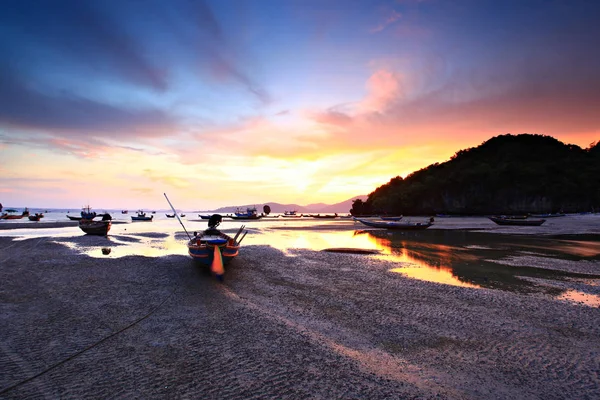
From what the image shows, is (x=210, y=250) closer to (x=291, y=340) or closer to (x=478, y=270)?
(x=291, y=340)

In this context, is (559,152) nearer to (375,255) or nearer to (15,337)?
(375,255)

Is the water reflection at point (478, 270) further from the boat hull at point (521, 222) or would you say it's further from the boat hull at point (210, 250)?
the boat hull at point (521, 222)

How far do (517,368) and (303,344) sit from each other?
469cm

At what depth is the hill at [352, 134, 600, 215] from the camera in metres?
113

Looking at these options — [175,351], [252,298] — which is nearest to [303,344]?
[175,351]

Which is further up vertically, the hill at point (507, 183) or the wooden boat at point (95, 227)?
the hill at point (507, 183)

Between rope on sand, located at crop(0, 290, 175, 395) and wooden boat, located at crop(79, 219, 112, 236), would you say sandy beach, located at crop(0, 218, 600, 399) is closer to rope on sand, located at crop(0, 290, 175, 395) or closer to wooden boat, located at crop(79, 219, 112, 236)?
rope on sand, located at crop(0, 290, 175, 395)

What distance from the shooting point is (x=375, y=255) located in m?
23.2

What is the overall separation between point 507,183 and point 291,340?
5919 inches

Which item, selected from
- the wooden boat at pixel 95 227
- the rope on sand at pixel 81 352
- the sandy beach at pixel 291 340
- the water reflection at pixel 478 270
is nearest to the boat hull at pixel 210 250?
the sandy beach at pixel 291 340

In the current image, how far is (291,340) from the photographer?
25.5 ft

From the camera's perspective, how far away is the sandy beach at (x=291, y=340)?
5.62 m

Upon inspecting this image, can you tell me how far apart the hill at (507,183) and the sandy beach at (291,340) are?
124 meters

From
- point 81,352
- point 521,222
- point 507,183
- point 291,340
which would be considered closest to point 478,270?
point 291,340
